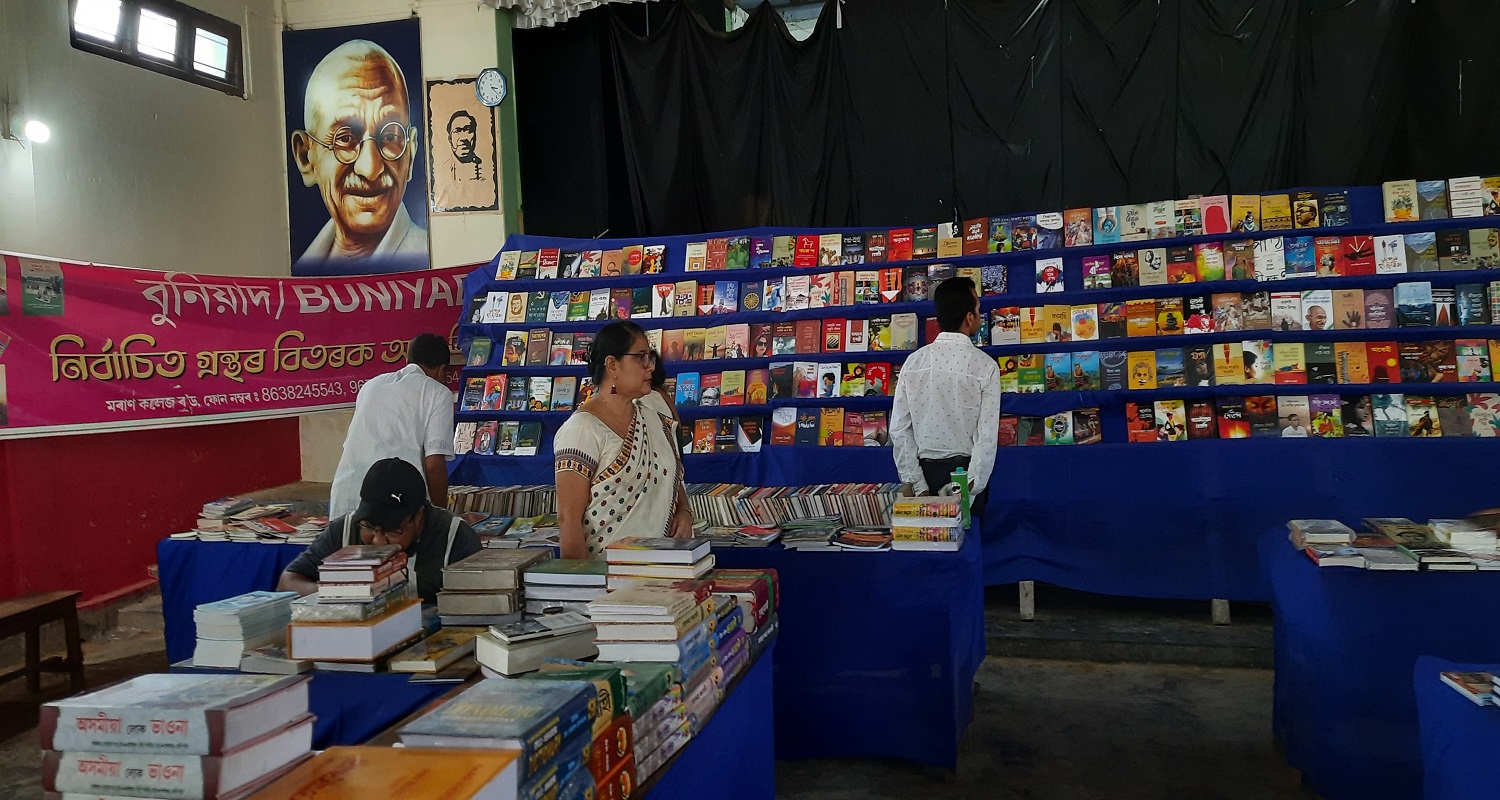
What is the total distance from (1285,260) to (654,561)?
14.5 feet

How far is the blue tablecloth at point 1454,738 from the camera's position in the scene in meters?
1.95

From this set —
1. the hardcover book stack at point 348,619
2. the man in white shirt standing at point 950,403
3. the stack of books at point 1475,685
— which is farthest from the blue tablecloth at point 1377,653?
the hardcover book stack at point 348,619

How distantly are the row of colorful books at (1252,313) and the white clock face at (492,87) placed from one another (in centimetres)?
384

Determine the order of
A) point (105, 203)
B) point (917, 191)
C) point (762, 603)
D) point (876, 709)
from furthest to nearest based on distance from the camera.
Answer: point (917, 191) → point (105, 203) → point (876, 709) → point (762, 603)

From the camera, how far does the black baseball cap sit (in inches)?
109

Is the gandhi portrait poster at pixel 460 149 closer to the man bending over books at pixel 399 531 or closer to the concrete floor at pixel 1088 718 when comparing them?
the concrete floor at pixel 1088 718

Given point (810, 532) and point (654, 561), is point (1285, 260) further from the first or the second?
point (654, 561)

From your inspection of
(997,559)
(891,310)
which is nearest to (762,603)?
(997,559)

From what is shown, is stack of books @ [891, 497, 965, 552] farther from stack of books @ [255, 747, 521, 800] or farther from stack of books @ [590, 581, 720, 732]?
stack of books @ [255, 747, 521, 800]

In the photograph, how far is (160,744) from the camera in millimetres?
1365

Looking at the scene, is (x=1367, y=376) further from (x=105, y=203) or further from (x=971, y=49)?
(x=105, y=203)

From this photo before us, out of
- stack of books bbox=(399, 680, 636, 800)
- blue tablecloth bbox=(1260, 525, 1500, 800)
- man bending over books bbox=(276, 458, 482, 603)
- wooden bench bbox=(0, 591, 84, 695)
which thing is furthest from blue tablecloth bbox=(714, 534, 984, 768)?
wooden bench bbox=(0, 591, 84, 695)

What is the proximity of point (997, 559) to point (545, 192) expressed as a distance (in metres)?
4.33

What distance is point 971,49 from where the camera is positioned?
20.9 ft
